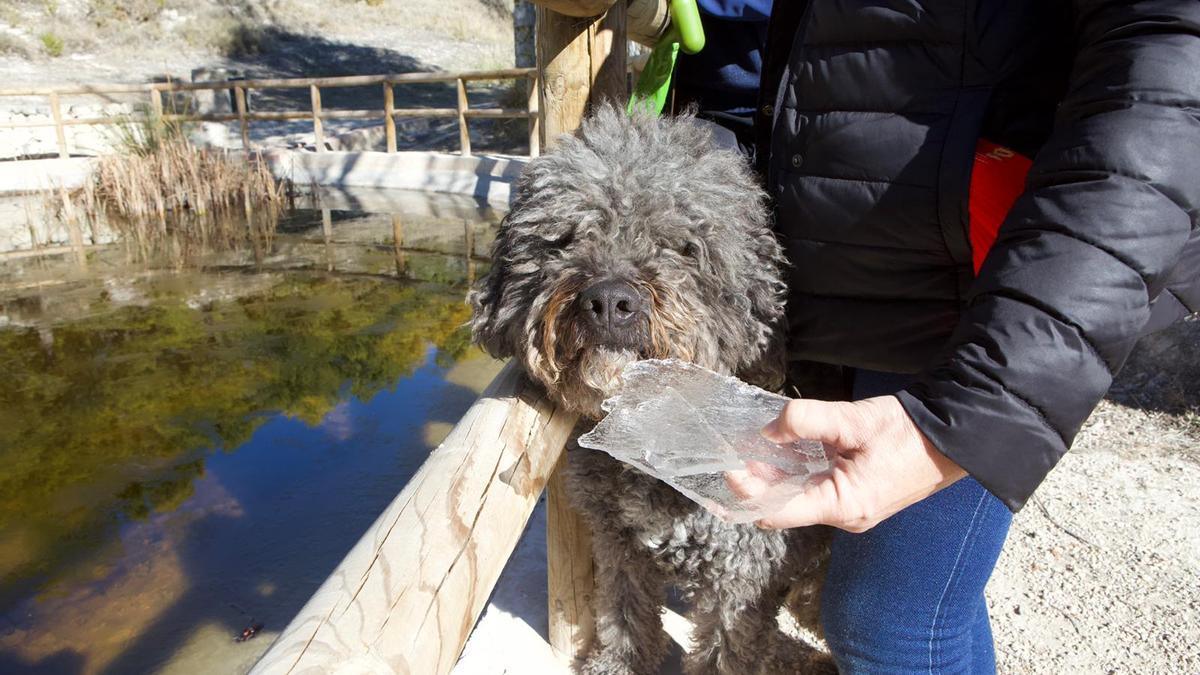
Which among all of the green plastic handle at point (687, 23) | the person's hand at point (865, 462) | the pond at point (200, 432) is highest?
the green plastic handle at point (687, 23)

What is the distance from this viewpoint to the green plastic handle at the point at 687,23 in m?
1.91

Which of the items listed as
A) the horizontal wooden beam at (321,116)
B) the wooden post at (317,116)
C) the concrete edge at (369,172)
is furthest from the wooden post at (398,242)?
the wooden post at (317,116)

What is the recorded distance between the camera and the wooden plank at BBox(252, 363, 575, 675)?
1.12m

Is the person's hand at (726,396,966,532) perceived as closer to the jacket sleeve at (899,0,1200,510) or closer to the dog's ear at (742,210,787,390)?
the jacket sleeve at (899,0,1200,510)

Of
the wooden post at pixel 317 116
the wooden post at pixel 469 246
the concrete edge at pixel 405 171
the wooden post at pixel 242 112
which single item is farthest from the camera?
the wooden post at pixel 242 112

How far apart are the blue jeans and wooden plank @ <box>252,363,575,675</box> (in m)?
0.70

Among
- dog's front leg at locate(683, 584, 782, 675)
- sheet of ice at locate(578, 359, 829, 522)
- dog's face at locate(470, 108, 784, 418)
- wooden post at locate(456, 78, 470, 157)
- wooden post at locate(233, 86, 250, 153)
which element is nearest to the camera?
sheet of ice at locate(578, 359, 829, 522)

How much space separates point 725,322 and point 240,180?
443 inches

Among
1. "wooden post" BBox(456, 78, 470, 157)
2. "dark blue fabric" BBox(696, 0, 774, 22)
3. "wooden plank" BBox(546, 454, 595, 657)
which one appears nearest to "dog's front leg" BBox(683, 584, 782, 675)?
Result: "wooden plank" BBox(546, 454, 595, 657)

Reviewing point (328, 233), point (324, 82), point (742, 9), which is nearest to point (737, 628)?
point (742, 9)

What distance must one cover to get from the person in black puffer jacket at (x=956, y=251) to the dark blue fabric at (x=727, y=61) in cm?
37

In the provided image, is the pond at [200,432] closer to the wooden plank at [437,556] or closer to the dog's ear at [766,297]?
the wooden plank at [437,556]

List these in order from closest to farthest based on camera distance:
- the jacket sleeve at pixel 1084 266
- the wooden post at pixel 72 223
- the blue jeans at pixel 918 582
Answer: the jacket sleeve at pixel 1084 266, the blue jeans at pixel 918 582, the wooden post at pixel 72 223

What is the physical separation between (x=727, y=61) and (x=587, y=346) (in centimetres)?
101
